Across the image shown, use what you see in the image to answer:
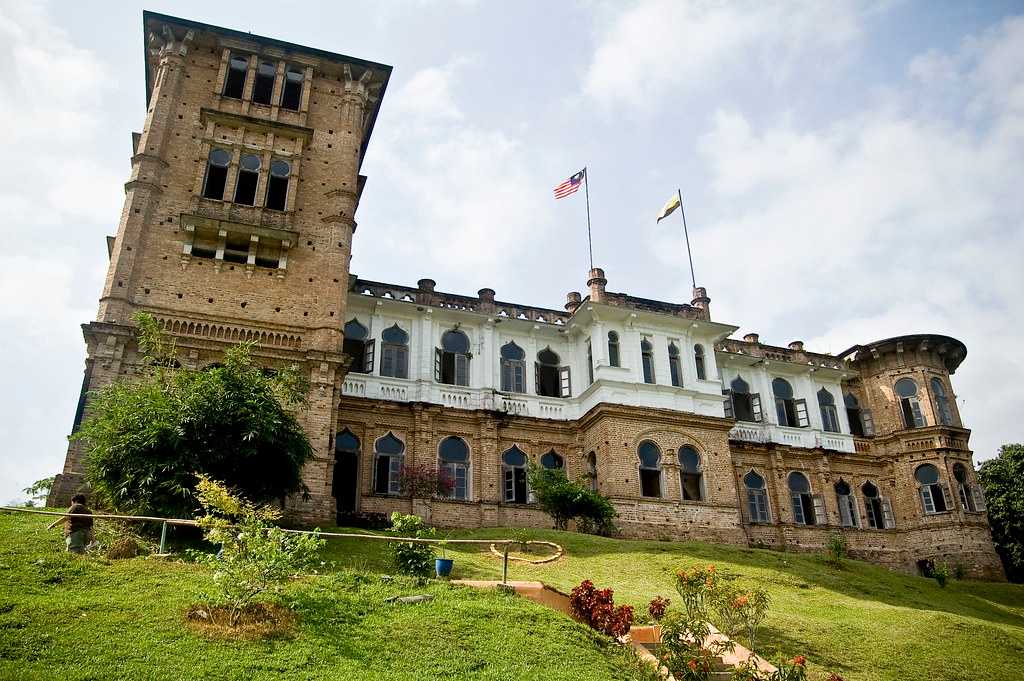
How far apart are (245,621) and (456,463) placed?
52.3 feet

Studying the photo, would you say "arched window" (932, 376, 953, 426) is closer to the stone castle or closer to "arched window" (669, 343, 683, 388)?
the stone castle

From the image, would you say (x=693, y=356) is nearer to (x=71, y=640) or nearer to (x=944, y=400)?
(x=944, y=400)

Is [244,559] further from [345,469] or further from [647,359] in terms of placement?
[647,359]

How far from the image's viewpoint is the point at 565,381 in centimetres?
2878

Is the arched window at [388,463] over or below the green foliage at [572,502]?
over

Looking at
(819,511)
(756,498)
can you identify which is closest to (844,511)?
(819,511)

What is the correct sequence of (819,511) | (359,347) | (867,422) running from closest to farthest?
(359,347) → (819,511) → (867,422)

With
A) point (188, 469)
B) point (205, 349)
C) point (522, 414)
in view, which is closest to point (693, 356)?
point (522, 414)

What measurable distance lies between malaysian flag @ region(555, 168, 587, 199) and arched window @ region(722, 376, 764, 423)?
33.6ft

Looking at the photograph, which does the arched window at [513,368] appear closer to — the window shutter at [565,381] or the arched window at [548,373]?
the arched window at [548,373]

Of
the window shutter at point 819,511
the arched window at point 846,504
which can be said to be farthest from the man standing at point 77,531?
the arched window at point 846,504

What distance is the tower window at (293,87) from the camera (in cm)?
2752

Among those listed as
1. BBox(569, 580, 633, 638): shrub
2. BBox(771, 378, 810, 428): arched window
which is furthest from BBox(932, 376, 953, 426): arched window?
BBox(569, 580, 633, 638): shrub

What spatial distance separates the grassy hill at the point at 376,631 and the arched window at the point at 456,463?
24.7 feet
